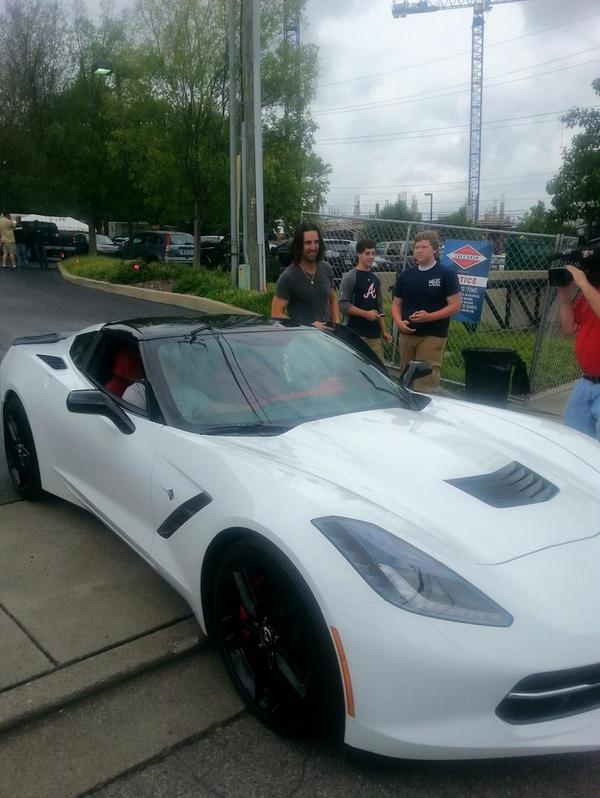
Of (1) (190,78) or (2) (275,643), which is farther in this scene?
(1) (190,78)

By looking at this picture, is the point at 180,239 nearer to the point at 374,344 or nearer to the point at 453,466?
the point at 374,344

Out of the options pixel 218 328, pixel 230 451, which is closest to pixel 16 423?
pixel 218 328

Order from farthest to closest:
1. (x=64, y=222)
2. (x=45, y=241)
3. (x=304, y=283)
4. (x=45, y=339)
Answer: (x=64, y=222)
(x=45, y=241)
(x=304, y=283)
(x=45, y=339)

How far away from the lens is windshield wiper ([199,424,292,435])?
3098mm

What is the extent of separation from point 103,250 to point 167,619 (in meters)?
31.3

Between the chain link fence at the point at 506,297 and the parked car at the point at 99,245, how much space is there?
728 inches

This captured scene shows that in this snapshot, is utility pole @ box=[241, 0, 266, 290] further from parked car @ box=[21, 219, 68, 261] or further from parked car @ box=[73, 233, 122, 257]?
parked car @ box=[73, 233, 122, 257]

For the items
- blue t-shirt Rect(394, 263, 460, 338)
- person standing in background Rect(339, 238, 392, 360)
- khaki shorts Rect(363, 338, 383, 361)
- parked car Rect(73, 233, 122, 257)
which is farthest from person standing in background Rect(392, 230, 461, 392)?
parked car Rect(73, 233, 122, 257)

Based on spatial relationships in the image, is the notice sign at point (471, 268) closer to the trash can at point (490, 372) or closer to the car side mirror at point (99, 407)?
the trash can at point (490, 372)

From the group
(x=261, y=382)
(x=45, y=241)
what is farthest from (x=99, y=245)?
(x=261, y=382)

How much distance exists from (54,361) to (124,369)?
0.74 m

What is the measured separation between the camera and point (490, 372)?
6.56 meters

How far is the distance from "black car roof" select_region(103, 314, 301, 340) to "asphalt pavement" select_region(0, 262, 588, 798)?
45.5 inches

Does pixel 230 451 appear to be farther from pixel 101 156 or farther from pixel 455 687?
pixel 101 156
